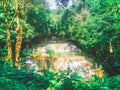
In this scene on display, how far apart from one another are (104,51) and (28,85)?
2218cm

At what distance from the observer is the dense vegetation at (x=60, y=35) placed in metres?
3.61

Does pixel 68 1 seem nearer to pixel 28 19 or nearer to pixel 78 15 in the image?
pixel 78 15

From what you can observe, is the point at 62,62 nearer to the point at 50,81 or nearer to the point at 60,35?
the point at 60,35

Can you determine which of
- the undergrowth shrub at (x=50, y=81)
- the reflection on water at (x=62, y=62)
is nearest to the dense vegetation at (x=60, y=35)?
the undergrowth shrub at (x=50, y=81)

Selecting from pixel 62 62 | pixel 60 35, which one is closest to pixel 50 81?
pixel 62 62

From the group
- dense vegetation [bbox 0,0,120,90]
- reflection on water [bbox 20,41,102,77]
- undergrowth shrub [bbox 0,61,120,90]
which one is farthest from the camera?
reflection on water [bbox 20,41,102,77]

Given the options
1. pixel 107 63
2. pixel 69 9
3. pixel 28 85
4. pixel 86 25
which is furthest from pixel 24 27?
pixel 28 85

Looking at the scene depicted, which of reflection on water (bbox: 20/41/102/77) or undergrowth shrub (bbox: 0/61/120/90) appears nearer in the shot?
undergrowth shrub (bbox: 0/61/120/90)

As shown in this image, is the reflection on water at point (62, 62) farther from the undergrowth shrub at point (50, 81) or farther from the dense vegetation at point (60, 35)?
the undergrowth shrub at point (50, 81)

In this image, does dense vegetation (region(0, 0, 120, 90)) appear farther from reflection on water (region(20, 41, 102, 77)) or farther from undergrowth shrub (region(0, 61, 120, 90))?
reflection on water (region(20, 41, 102, 77))

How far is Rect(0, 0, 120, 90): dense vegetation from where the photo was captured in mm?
3607

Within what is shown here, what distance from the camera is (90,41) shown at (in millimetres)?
25969

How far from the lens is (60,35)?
3525cm

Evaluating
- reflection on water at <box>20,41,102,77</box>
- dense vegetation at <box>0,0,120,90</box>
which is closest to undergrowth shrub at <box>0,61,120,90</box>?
dense vegetation at <box>0,0,120,90</box>
